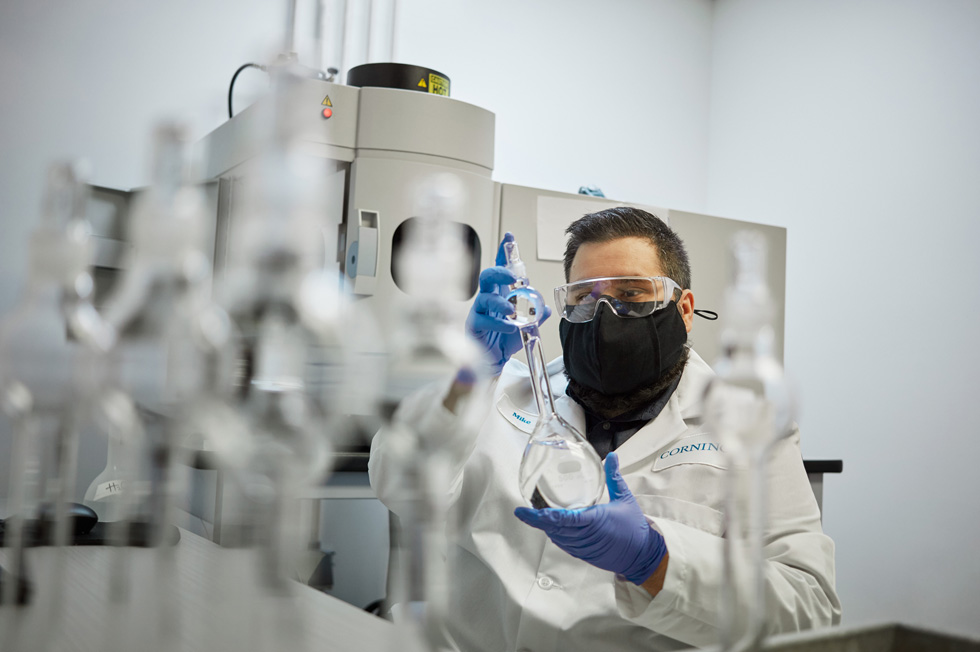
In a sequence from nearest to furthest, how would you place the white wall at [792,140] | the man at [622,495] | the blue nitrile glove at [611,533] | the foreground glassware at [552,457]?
the foreground glassware at [552,457]
the blue nitrile glove at [611,533]
the man at [622,495]
the white wall at [792,140]

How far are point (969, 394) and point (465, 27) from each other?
2.57 metres

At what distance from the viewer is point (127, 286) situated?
37cm

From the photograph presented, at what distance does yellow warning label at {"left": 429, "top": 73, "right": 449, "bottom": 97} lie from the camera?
2117 millimetres

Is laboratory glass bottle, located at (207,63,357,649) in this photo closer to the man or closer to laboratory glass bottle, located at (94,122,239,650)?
laboratory glass bottle, located at (94,122,239,650)

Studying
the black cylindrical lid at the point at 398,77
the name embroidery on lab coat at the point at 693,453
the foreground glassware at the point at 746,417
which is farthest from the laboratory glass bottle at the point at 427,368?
the black cylindrical lid at the point at 398,77

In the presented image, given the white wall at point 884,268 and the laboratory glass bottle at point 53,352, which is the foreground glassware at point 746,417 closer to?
the laboratory glass bottle at point 53,352

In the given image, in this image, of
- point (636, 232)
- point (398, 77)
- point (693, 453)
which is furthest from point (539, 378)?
point (398, 77)

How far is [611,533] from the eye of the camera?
88 cm

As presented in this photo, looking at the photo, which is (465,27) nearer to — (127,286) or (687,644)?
(687,644)

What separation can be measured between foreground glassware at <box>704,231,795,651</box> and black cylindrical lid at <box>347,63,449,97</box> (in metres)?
1.78

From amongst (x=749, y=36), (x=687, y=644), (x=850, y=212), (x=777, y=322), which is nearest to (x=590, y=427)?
(x=687, y=644)

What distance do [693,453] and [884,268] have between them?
244 centimetres

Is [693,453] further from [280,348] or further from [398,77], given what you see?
[398,77]

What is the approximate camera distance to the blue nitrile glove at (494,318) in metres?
1.02
